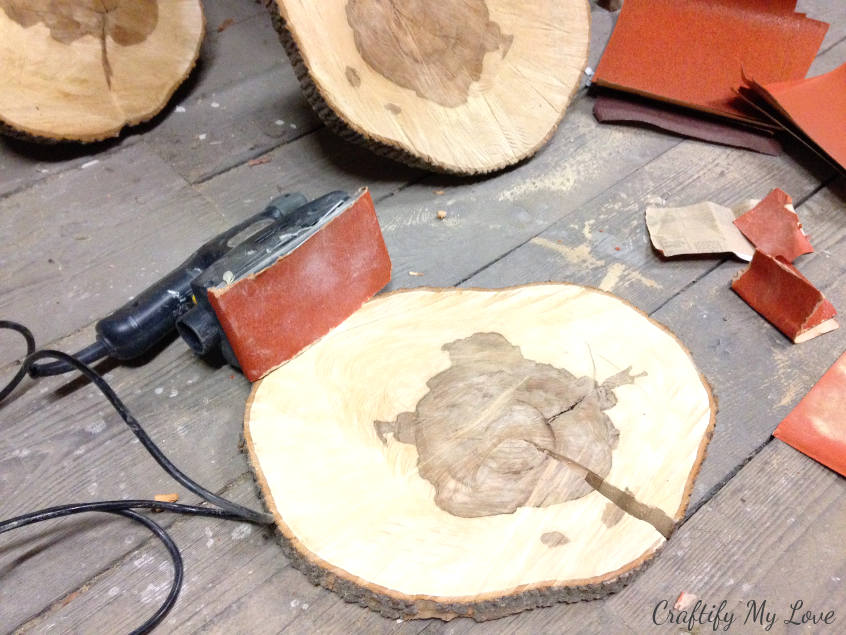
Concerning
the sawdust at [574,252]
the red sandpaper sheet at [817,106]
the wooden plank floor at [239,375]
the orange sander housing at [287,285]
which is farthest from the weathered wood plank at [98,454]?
the red sandpaper sheet at [817,106]

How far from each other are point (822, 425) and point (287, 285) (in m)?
0.83

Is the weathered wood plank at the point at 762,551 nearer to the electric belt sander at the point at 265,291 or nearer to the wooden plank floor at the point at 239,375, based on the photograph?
the wooden plank floor at the point at 239,375

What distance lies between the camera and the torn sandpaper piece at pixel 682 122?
1.56 metres

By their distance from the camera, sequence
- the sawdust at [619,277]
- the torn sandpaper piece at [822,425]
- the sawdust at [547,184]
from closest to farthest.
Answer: the torn sandpaper piece at [822,425] → the sawdust at [619,277] → the sawdust at [547,184]

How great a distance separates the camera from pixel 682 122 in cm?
160

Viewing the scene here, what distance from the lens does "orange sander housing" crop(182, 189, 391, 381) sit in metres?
0.93

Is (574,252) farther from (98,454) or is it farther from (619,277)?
(98,454)

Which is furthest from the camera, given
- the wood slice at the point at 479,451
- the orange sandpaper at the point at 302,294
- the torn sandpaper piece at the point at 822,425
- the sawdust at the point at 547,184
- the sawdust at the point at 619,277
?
the sawdust at the point at 547,184

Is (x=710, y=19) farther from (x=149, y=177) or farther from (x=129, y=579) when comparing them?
(x=129, y=579)

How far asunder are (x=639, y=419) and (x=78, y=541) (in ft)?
2.49

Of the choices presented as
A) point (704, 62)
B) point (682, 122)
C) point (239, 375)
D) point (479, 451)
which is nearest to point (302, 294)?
point (239, 375)

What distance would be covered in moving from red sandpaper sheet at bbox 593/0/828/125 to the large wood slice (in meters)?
0.21

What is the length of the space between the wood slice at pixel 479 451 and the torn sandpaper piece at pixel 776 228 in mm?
445

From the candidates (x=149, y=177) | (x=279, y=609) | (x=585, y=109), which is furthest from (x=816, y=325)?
(x=149, y=177)
